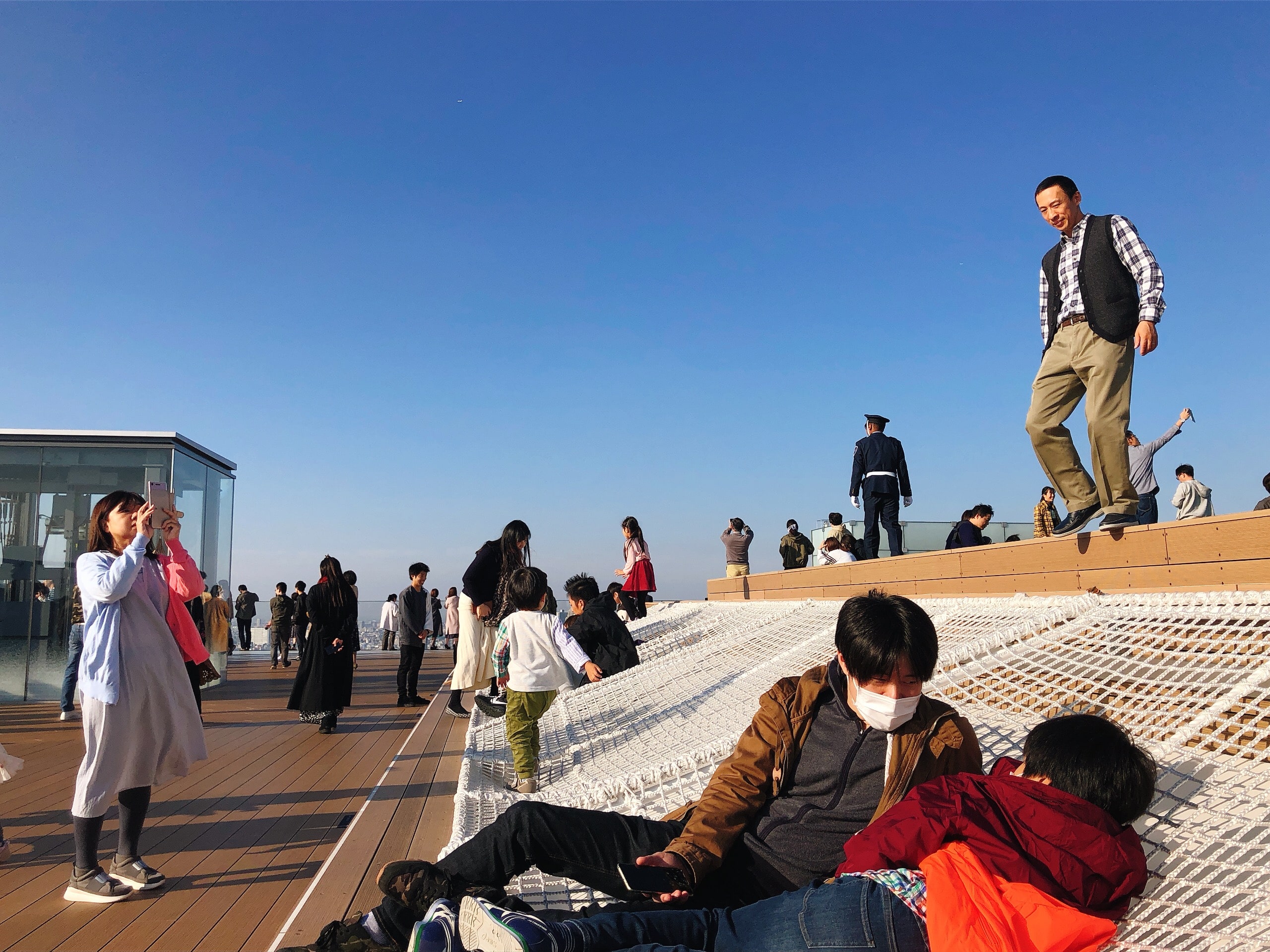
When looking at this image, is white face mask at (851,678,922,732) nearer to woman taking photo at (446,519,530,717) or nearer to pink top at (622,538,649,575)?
woman taking photo at (446,519,530,717)

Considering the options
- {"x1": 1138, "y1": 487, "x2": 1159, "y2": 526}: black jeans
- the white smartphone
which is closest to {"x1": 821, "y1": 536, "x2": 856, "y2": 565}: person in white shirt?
{"x1": 1138, "y1": 487, "x2": 1159, "y2": 526}: black jeans

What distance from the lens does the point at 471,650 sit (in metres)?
6.30

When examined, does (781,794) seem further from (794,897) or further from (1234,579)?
(1234,579)

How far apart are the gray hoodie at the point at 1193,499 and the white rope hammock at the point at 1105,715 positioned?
369cm

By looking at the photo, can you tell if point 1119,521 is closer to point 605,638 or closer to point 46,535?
point 605,638

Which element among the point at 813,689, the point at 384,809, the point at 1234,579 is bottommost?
the point at 384,809

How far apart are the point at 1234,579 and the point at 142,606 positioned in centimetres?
390

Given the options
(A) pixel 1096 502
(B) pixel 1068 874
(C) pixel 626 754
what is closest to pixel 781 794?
(B) pixel 1068 874

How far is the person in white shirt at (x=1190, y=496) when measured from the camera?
7.04 meters

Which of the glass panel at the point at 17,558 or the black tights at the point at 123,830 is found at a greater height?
the glass panel at the point at 17,558

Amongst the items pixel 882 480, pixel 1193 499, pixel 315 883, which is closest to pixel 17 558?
pixel 315 883

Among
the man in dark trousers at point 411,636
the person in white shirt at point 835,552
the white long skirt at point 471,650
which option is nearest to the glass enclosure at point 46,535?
the man in dark trousers at point 411,636

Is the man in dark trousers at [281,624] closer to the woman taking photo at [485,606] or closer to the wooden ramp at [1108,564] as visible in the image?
the woman taking photo at [485,606]

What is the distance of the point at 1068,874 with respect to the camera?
5.12 feet
